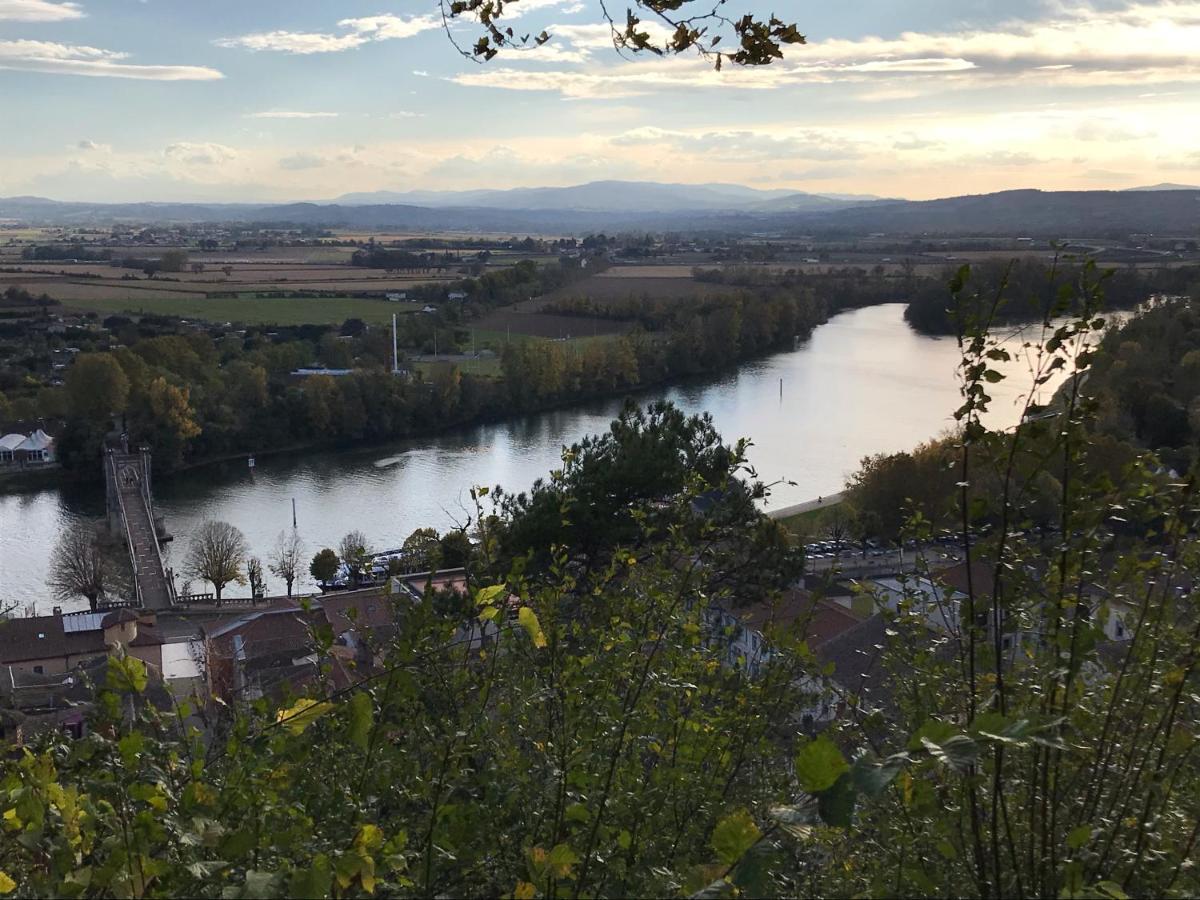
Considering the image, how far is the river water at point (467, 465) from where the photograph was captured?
1025 centimetres

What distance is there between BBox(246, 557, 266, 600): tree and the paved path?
14.1ft

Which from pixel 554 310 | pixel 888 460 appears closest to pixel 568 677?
pixel 888 460

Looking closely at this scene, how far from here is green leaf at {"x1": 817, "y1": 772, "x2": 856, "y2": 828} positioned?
1.84 ft

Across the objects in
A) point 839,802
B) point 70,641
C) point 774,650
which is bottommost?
point 70,641

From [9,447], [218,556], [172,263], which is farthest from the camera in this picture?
[172,263]

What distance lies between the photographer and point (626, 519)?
13.5 ft

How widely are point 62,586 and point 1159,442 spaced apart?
30.2ft

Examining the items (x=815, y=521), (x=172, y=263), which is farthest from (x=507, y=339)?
(x=172, y=263)

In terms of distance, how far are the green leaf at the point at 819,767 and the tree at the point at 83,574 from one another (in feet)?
28.9

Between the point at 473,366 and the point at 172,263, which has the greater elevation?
the point at 172,263

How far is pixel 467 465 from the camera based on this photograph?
40.6 ft

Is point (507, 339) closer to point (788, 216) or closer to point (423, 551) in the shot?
point (423, 551)

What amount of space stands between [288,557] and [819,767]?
30.0 feet

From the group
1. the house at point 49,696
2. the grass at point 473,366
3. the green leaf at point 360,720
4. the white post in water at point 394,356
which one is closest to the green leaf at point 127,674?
the green leaf at point 360,720
